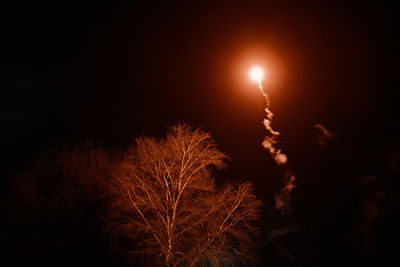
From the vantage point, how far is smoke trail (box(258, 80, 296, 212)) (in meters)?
15.9

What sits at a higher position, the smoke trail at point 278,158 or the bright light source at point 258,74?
the bright light source at point 258,74

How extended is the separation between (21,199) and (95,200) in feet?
16.2

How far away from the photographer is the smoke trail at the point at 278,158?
15920mm

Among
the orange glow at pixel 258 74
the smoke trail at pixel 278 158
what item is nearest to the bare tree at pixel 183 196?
the smoke trail at pixel 278 158

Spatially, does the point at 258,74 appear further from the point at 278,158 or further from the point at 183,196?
the point at 183,196

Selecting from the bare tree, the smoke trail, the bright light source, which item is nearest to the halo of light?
the bright light source

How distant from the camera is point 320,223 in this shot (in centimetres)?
1475

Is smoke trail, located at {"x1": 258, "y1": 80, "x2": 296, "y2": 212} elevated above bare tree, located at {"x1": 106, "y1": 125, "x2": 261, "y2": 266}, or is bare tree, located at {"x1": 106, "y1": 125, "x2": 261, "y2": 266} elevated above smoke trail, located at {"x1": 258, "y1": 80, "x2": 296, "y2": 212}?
smoke trail, located at {"x1": 258, "y1": 80, "x2": 296, "y2": 212}

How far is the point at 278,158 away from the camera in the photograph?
719 inches

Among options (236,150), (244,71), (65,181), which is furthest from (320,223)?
(244,71)

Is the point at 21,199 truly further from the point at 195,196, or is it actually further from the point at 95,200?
the point at 195,196

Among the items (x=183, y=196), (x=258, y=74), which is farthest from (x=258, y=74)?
(x=183, y=196)

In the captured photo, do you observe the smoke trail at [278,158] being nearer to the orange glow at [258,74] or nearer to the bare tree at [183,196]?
the orange glow at [258,74]

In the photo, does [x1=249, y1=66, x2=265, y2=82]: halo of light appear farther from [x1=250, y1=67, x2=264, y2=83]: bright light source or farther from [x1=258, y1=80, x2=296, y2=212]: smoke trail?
[x1=258, y1=80, x2=296, y2=212]: smoke trail
